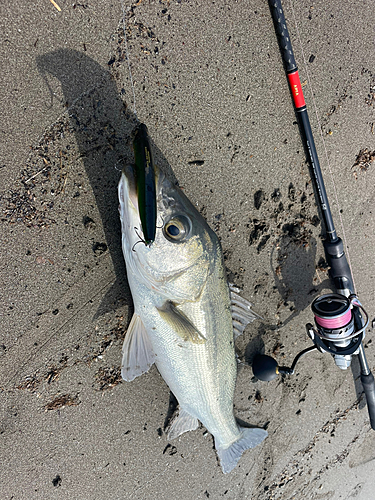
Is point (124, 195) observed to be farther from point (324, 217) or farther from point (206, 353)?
point (324, 217)

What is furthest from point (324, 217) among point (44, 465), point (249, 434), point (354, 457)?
point (44, 465)

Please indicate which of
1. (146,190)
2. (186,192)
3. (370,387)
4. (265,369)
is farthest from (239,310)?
(370,387)

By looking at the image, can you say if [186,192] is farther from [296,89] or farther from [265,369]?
[265,369]

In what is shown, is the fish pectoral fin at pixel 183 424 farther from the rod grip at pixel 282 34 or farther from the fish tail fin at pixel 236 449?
the rod grip at pixel 282 34

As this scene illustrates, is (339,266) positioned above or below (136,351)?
below

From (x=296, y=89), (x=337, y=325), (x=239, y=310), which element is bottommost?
(x=337, y=325)

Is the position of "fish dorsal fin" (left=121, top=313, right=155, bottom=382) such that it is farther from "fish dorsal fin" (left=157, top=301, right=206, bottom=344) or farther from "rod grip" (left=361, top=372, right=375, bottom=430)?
"rod grip" (left=361, top=372, right=375, bottom=430)
